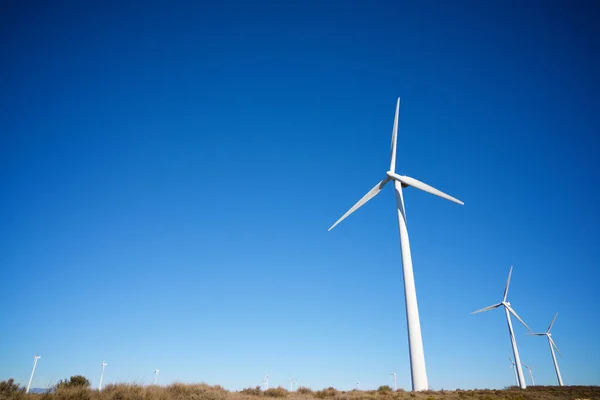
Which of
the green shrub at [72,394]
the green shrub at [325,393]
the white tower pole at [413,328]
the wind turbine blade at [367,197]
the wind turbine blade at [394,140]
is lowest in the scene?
the green shrub at [325,393]

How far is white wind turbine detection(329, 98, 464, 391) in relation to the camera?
27.5 metres

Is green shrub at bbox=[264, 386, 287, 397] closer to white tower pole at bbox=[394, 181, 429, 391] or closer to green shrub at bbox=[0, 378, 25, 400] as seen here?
white tower pole at bbox=[394, 181, 429, 391]

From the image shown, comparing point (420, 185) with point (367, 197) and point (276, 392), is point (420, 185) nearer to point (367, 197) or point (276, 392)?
point (367, 197)

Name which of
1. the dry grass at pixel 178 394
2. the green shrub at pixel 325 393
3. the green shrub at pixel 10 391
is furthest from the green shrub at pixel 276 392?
the green shrub at pixel 10 391

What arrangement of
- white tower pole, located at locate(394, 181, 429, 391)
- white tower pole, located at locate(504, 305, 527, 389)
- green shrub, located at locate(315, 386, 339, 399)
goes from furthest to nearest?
white tower pole, located at locate(504, 305, 527, 389) < white tower pole, located at locate(394, 181, 429, 391) < green shrub, located at locate(315, 386, 339, 399)

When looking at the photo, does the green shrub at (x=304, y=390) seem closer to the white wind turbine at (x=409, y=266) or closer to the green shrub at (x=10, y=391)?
the white wind turbine at (x=409, y=266)

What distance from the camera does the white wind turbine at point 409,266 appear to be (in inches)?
1082

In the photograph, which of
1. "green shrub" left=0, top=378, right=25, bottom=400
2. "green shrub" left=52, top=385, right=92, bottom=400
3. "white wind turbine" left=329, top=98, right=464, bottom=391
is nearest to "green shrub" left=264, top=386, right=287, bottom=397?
"white wind turbine" left=329, top=98, right=464, bottom=391

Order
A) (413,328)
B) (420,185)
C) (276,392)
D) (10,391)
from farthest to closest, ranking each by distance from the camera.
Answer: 1. (420,185)
2. (413,328)
3. (276,392)
4. (10,391)

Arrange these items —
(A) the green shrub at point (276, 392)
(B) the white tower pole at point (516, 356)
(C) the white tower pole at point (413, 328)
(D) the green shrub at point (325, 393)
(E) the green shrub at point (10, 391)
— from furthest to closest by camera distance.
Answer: (B) the white tower pole at point (516, 356) < (C) the white tower pole at point (413, 328) < (D) the green shrub at point (325, 393) < (A) the green shrub at point (276, 392) < (E) the green shrub at point (10, 391)

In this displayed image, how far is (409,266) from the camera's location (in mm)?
31516

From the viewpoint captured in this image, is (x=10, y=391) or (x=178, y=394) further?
(x=178, y=394)

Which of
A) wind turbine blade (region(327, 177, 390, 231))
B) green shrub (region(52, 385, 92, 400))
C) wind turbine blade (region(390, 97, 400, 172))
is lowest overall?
green shrub (region(52, 385, 92, 400))

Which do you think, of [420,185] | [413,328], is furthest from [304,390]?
[420,185]
